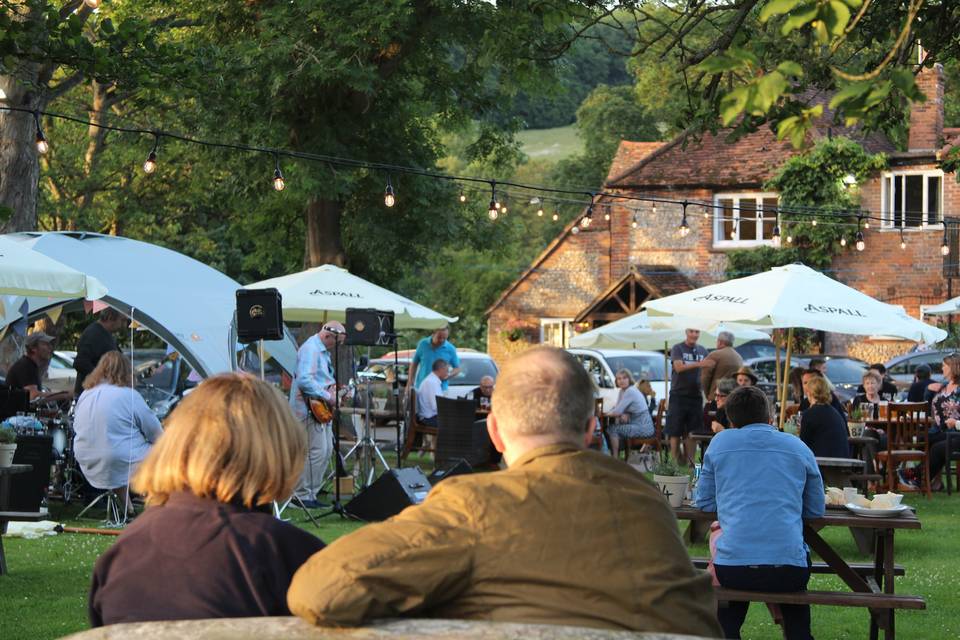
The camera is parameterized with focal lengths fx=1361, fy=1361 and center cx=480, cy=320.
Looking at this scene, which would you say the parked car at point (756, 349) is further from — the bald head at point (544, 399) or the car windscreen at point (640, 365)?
the bald head at point (544, 399)

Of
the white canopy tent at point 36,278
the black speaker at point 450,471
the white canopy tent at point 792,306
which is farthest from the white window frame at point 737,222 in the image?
the white canopy tent at point 36,278

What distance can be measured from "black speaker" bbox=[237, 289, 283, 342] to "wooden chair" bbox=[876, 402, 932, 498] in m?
7.27

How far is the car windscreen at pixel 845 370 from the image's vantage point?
2622 centimetres

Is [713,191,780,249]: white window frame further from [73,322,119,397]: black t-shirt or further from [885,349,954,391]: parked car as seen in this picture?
[73,322,119,397]: black t-shirt

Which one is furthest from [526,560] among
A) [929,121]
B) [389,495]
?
[929,121]

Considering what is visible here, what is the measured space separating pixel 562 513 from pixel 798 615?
11.8 ft

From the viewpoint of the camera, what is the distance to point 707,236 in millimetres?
37844

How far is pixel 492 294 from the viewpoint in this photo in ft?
214

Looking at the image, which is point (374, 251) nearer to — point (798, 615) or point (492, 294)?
point (798, 615)

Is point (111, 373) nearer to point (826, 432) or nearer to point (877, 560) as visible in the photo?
point (826, 432)

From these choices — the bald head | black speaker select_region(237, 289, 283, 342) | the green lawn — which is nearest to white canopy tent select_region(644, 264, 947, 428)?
the green lawn

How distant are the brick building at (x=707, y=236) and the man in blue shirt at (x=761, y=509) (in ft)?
85.3

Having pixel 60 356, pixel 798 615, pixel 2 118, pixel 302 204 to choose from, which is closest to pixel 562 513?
pixel 798 615

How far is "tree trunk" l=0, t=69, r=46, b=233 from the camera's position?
726 inches
